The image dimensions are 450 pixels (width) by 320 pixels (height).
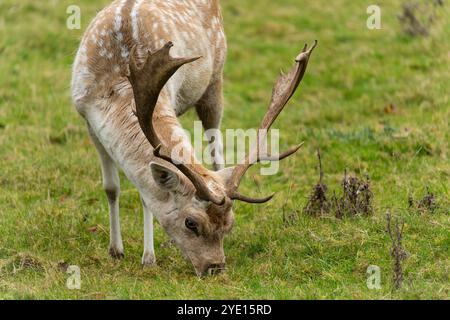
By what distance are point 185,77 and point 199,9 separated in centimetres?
83

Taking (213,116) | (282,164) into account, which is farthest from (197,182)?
(282,164)

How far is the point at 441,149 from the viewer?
817 cm

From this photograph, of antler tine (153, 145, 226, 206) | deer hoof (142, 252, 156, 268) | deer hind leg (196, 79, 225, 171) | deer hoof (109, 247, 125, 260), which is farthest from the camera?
deer hind leg (196, 79, 225, 171)

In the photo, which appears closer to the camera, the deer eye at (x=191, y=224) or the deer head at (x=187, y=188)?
the deer head at (x=187, y=188)

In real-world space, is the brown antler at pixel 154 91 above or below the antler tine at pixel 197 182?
above

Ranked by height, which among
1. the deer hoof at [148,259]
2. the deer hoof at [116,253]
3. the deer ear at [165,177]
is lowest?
the deer hoof at [116,253]

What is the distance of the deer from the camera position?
5656 mm

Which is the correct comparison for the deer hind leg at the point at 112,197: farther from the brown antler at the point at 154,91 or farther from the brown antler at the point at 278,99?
the brown antler at the point at 278,99

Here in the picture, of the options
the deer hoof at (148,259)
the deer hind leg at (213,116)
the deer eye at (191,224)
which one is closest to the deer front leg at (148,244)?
the deer hoof at (148,259)

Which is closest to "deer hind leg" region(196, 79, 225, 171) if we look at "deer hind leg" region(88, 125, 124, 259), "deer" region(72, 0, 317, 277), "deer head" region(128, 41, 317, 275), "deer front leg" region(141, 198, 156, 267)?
"deer" region(72, 0, 317, 277)

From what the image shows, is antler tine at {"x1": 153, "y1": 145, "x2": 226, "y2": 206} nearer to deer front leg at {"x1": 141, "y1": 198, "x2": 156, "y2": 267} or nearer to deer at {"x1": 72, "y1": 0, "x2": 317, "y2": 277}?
deer at {"x1": 72, "y1": 0, "x2": 317, "y2": 277}

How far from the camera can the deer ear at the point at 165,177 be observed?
5.66 metres
